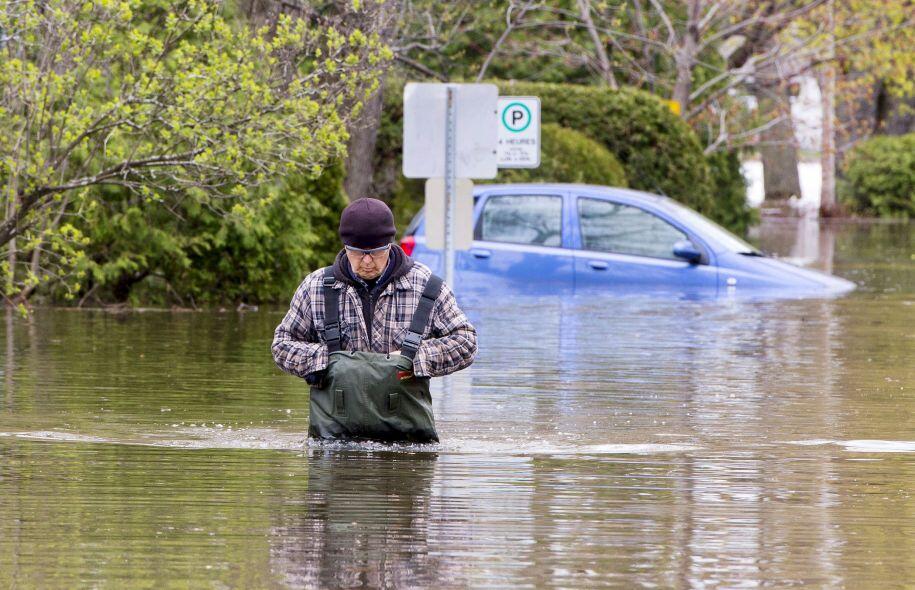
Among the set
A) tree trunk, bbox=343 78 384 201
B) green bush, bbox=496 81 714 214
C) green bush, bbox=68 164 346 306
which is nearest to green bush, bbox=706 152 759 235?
green bush, bbox=496 81 714 214

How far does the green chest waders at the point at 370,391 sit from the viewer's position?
873 centimetres

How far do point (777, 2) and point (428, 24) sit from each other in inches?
379

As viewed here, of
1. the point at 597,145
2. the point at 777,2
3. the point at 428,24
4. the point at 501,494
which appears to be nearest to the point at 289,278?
the point at 428,24

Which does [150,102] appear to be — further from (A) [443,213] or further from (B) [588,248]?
(B) [588,248]

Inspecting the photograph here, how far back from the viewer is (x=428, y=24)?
83.8 ft

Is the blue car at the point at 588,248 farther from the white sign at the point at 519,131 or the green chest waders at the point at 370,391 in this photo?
the green chest waders at the point at 370,391

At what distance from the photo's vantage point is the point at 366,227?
8.63 meters

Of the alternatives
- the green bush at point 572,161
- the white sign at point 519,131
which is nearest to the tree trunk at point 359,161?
the green bush at point 572,161

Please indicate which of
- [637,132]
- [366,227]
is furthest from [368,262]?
[637,132]

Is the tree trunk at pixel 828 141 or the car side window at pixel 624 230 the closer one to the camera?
the car side window at pixel 624 230

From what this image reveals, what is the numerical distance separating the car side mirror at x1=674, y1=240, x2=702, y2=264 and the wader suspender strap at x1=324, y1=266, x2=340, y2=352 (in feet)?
35.7

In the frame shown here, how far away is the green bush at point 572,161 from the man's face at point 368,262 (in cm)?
1668

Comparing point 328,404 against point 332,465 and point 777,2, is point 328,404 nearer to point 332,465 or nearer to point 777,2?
point 332,465

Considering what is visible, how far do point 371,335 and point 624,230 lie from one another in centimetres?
1081
